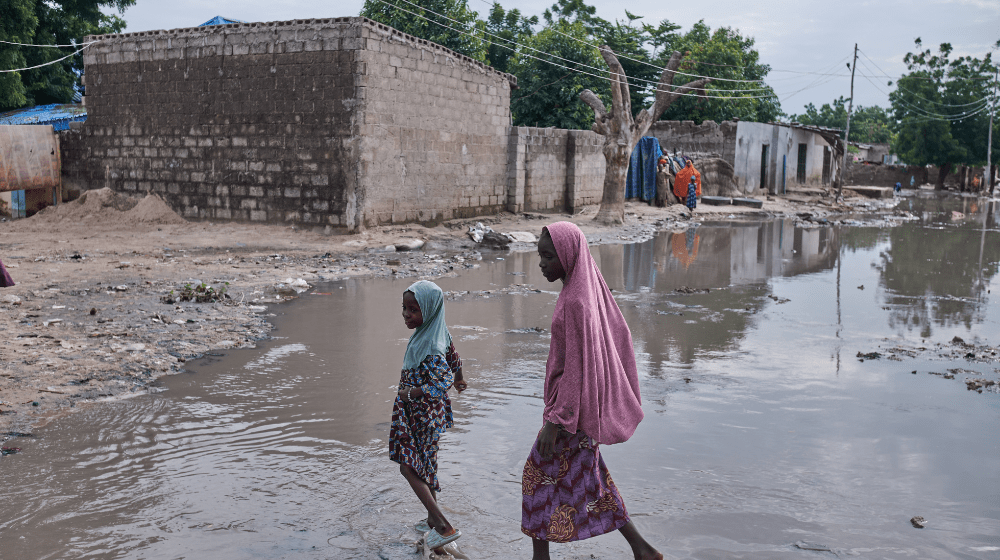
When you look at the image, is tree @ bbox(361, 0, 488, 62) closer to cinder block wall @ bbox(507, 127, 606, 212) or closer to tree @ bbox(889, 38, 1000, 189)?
cinder block wall @ bbox(507, 127, 606, 212)

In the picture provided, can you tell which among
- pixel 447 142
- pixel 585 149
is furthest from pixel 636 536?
pixel 585 149

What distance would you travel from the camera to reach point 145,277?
955cm

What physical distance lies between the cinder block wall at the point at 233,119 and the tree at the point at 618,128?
7.36m

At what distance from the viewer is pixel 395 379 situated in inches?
230

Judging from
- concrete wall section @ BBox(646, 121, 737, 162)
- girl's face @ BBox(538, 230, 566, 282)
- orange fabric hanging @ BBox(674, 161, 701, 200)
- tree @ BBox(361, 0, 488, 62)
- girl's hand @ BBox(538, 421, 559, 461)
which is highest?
tree @ BBox(361, 0, 488, 62)

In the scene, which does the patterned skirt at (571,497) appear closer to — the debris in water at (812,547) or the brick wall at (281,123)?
the debris in water at (812,547)

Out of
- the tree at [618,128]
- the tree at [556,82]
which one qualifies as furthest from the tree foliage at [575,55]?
the tree at [618,128]

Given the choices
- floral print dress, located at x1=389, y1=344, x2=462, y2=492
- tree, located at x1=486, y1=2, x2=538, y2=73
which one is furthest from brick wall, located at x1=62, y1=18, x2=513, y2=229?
tree, located at x1=486, y1=2, x2=538, y2=73

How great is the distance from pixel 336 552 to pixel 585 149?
61.7 feet

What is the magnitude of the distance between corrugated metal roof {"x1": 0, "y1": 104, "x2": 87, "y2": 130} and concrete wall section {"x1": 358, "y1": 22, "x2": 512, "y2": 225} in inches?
350

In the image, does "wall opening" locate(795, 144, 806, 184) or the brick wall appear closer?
the brick wall

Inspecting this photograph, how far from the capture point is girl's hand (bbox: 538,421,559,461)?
277 centimetres

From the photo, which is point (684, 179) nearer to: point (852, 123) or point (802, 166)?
point (802, 166)

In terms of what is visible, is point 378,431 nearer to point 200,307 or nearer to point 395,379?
point 395,379
